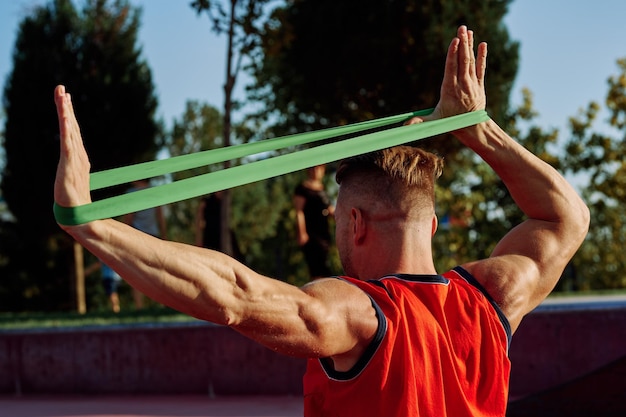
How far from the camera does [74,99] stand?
20266mm

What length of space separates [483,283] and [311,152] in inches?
25.8

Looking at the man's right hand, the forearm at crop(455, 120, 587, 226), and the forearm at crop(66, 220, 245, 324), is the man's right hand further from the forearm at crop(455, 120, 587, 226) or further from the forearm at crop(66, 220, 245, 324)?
the forearm at crop(455, 120, 587, 226)

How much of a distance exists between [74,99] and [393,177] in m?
19.3

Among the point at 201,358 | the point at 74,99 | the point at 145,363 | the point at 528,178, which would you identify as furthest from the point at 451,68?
the point at 74,99

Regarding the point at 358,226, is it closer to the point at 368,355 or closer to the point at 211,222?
the point at 368,355

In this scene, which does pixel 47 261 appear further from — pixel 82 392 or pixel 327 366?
pixel 327 366

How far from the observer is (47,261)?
2378 cm

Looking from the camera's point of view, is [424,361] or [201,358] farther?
[201,358]

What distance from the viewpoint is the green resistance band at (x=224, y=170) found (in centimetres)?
152

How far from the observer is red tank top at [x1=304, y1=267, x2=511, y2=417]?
6.06 feet

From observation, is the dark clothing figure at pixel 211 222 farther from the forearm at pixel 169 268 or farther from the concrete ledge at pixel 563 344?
the forearm at pixel 169 268

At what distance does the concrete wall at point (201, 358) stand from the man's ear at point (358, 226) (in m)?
5.80

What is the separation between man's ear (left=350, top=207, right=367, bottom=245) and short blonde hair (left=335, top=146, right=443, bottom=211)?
5cm

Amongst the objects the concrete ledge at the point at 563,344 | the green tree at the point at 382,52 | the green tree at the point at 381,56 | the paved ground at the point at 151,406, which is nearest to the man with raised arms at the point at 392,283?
the paved ground at the point at 151,406
